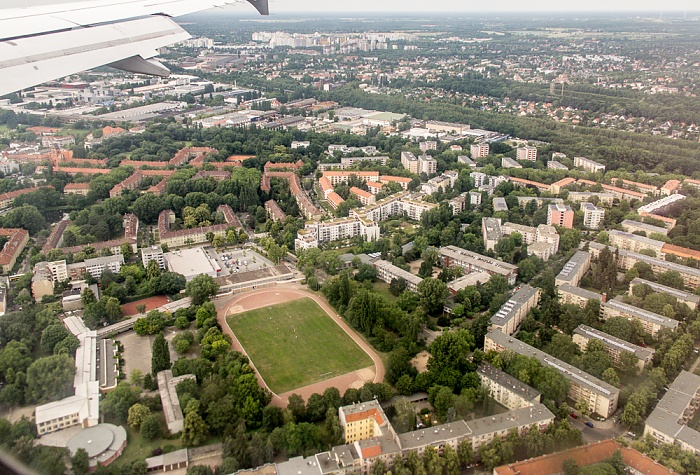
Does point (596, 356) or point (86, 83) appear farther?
point (86, 83)

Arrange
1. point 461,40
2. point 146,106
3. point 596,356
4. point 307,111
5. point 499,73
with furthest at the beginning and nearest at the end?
1. point 461,40
2. point 499,73
3. point 307,111
4. point 146,106
5. point 596,356

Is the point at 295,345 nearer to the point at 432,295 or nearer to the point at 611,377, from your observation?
the point at 432,295

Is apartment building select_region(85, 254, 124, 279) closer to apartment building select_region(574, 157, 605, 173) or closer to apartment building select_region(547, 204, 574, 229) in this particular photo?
apartment building select_region(547, 204, 574, 229)

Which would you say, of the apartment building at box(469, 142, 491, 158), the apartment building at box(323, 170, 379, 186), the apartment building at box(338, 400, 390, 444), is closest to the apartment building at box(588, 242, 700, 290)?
the apartment building at box(338, 400, 390, 444)

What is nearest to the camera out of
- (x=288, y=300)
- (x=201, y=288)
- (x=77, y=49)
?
(x=77, y=49)

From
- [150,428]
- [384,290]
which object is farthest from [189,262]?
[150,428]

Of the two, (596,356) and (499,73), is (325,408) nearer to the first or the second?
(596,356)

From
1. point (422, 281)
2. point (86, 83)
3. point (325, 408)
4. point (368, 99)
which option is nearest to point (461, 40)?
point (368, 99)
